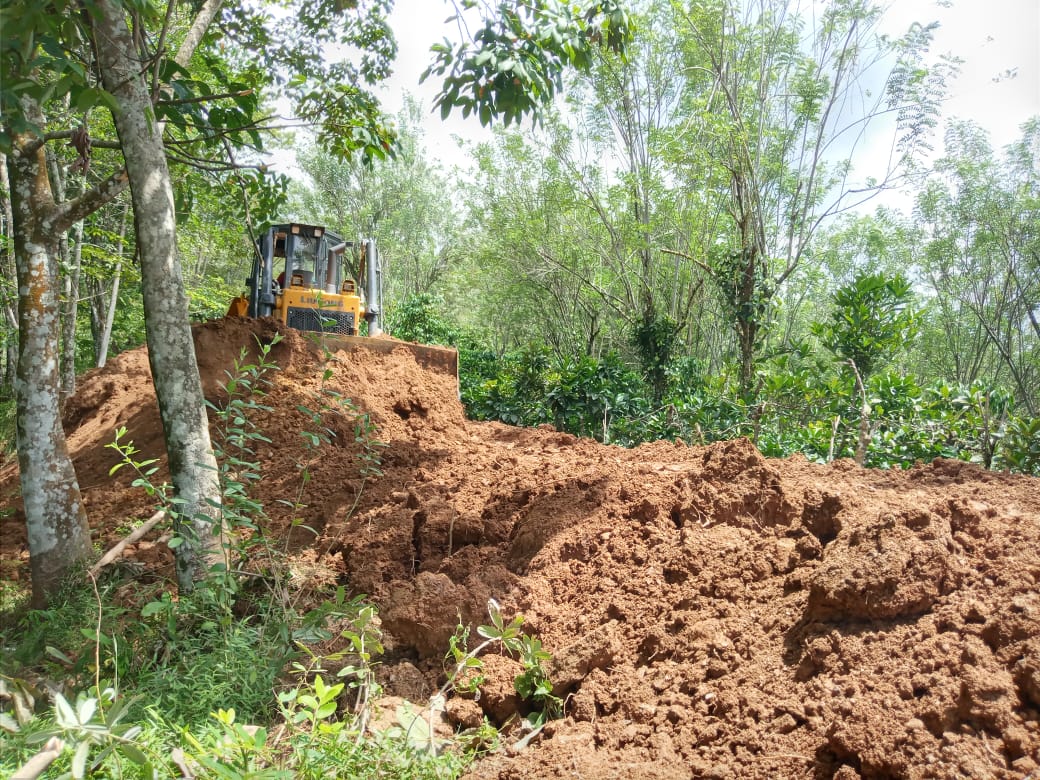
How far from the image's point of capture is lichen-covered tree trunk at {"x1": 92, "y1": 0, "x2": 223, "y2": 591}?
362 cm

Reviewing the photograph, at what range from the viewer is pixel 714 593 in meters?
3.02


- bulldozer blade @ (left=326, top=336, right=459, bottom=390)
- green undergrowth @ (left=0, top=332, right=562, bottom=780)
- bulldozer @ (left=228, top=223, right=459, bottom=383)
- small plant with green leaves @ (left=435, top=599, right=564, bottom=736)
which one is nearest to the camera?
green undergrowth @ (left=0, top=332, right=562, bottom=780)

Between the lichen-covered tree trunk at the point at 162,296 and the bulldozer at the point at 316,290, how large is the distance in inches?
144

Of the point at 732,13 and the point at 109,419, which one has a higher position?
the point at 732,13

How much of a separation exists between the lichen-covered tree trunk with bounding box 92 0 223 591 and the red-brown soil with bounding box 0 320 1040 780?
777 millimetres

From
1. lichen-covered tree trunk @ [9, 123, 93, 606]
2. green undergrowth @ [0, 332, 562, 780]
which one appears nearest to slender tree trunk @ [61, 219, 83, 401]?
lichen-covered tree trunk @ [9, 123, 93, 606]

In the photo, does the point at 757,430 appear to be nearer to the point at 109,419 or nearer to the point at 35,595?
the point at 35,595

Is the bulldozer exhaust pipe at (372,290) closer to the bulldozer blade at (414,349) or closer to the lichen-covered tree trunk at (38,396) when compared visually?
the bulldozer blade at (414,349)

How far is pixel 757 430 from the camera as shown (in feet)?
22.4

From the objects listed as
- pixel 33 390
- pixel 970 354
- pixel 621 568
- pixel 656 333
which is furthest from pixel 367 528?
pixel 970 354

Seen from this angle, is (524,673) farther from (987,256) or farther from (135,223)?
(987,256)

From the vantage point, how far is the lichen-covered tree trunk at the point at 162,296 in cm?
362

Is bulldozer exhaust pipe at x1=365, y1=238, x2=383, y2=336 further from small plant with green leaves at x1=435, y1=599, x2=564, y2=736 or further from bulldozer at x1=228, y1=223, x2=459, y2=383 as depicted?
small plant with green leaves at x1=435, y1=599, x2=564, y2=736

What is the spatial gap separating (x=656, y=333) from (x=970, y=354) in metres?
19.8
